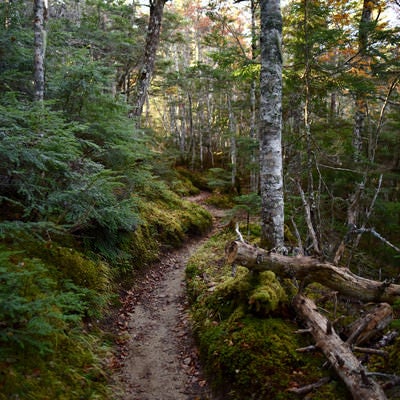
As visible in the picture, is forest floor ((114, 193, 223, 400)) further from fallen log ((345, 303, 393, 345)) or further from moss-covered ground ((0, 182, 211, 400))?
fallen log ((345, 303, 393, 345))

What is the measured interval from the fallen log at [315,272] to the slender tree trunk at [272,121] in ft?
2.53

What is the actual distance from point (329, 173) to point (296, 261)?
5.53 m

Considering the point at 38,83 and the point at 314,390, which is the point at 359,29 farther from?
the point at 314,390

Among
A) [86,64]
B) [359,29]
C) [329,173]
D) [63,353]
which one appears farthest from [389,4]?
[63,353]

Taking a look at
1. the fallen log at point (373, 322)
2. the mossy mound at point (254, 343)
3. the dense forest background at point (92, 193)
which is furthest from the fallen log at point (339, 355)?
the dense forest background at point (92, 193)

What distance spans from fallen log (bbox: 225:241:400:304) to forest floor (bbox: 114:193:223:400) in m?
1.79

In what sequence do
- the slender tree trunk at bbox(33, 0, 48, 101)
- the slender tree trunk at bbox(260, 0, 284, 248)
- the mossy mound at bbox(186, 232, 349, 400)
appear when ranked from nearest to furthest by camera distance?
the mossy mound at bbox(186, 232, 349, 400) → the slender tree trunk at bbox(260, 0, 284, 248) → the slender tree trunk at bbox(33, 0, 48, 101)

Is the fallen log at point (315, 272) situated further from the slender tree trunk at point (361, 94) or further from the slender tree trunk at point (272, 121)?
the slender tree trunk at point (361, 94)

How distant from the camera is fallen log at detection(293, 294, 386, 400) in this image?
311 cm

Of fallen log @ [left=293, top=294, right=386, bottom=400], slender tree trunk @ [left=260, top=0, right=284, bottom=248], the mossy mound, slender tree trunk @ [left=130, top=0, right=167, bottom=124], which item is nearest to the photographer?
fallen log @ [left=293, top=294, right=386, bottom=400]

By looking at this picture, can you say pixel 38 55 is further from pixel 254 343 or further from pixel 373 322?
pixel 373 322

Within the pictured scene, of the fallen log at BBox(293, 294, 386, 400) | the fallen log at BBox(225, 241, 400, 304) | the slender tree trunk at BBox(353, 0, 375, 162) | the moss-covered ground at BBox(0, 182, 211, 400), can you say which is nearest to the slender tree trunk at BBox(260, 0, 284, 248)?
the fallen log at BBox(225, 241, 400, 304)

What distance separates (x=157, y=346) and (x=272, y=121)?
15.1ft

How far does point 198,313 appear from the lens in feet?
19.1
